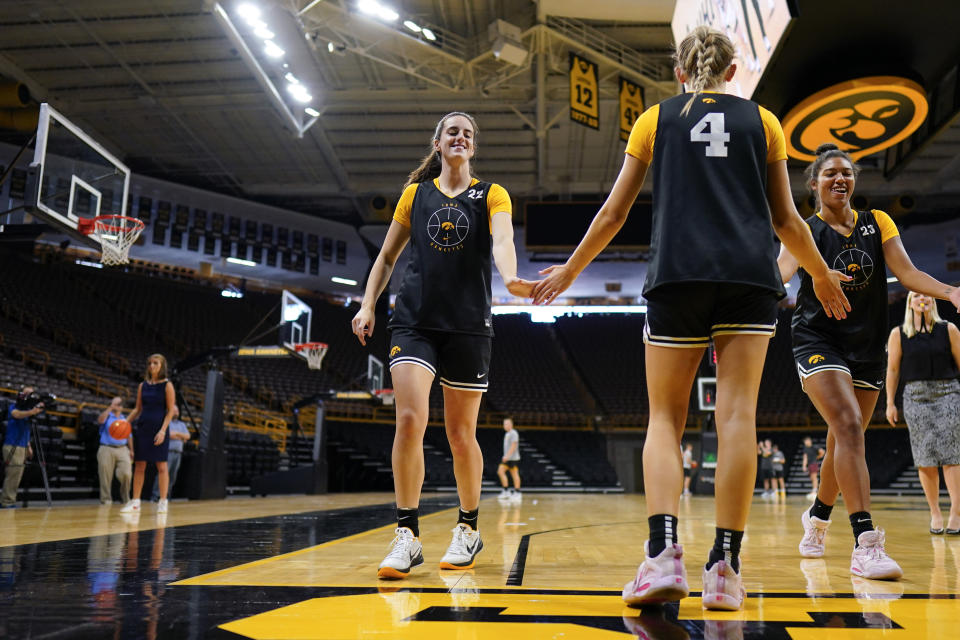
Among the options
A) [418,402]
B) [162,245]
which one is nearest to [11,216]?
[162,245]

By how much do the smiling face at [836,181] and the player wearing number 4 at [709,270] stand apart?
3.90 ft

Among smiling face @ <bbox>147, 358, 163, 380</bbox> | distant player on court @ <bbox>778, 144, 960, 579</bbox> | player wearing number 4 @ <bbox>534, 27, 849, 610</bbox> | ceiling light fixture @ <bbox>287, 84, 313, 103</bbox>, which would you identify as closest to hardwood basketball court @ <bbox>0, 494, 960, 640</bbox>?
player wearing number 4 @ <bbox>534, 27, 849, 610</bbox>

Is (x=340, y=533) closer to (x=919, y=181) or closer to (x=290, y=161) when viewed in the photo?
(x=290, y=161)

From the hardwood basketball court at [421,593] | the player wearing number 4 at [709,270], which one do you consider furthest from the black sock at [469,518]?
the player wearing number 4 at [709,270]

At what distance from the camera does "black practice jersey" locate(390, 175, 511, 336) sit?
9.37 feet

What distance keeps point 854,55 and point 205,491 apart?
10.5 meters

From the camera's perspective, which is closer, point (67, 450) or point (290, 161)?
point (67, 450)

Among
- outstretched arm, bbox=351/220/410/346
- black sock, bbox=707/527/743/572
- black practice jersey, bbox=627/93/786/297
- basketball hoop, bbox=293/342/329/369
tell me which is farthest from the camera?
basketball hoop, bbox=293/342/329/369

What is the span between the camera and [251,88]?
16.9 meters

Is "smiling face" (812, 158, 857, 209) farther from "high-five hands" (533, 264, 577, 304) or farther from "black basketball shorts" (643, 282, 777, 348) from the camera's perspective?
"high-five hands" (533, 264, 577, 304)

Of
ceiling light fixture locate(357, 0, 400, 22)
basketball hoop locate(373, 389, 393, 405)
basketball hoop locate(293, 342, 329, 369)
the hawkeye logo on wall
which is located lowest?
basketball hoop locate(373, 389, 393, 405)

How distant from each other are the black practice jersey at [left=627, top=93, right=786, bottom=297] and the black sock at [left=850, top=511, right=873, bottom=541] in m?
1.25

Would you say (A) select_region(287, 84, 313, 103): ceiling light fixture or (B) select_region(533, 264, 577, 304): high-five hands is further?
(A) select_region(287, 84, 313, 103): ceiling light fixture

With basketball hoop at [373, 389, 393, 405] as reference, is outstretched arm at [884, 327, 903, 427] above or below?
below
